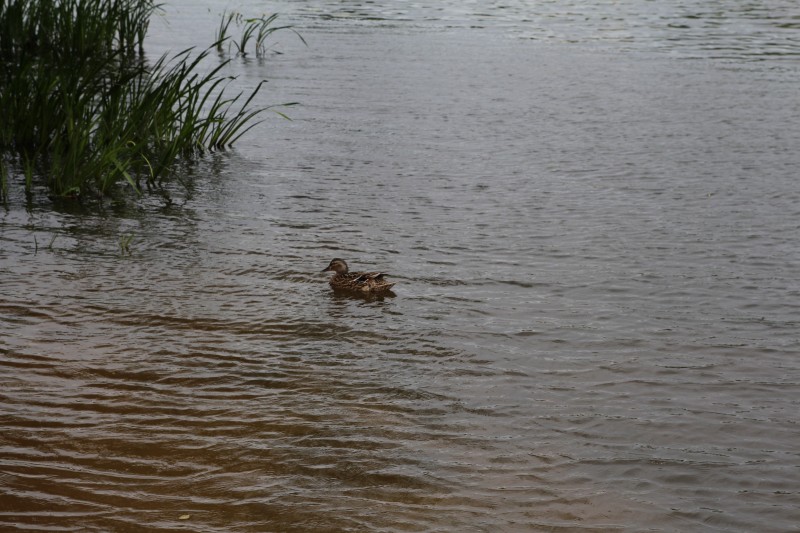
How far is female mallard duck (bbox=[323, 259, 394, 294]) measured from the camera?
6.73 m

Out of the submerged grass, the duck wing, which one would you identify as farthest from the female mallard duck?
the submerged grass

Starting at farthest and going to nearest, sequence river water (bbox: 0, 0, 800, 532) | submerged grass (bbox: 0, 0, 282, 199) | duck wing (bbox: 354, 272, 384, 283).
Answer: submerged grass (bbox: 0, 0, 282, 199) < duck wing (bbox: 354, 272, 384, 283) < river water (bbox: 0, 0, 800, 532)

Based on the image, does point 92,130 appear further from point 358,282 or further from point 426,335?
point 426,335

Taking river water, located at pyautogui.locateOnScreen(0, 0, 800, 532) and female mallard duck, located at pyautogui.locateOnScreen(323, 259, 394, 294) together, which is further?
female mallard duck, located at pyautogui.locateOnScreen(323, 259, 394, 294)

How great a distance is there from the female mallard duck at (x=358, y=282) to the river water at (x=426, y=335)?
0.09 m

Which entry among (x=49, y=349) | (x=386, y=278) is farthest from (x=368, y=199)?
(x=49, y=349)

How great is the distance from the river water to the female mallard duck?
92mm

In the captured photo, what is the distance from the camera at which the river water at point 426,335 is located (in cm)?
438

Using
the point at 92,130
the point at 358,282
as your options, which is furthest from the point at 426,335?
the point at 92,130

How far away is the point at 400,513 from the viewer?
4.20 meters

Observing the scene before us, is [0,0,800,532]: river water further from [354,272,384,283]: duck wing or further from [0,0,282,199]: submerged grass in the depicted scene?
[0,0,282,199]: submerged grass

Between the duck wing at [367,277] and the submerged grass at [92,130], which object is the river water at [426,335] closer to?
the duck wing at [367,277]

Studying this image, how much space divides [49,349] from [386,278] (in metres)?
2.48

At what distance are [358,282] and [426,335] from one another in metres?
0.72
